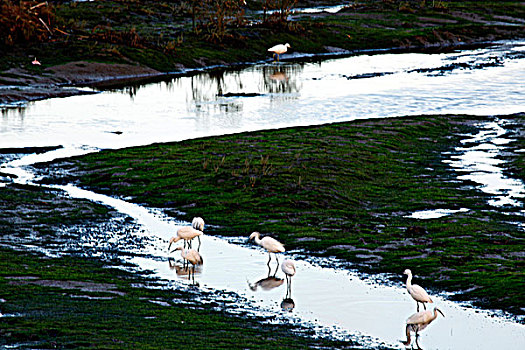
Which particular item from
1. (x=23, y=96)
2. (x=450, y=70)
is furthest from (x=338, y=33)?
(x=23, y=96)

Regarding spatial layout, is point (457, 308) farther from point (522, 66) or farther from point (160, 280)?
point (522, 66)

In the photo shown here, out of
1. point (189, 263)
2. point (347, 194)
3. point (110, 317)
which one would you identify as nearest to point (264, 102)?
point (347, 194)

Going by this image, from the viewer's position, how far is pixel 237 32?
65.9 meters

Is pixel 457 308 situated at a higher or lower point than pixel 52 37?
lower

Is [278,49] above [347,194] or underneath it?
above

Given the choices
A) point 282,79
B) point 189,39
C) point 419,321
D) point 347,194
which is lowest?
point 347,194

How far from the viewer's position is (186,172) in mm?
26438

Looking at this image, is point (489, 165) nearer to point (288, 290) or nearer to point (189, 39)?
point (288, 290)

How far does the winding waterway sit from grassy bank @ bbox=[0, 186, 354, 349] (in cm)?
92

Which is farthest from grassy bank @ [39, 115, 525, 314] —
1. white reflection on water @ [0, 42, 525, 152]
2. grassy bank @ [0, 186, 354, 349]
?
white reflection on water @ [0, 42, 525, 152]

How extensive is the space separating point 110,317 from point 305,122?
25.6 meters

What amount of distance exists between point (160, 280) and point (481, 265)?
6299 mm

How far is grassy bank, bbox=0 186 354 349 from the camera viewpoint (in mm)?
12305

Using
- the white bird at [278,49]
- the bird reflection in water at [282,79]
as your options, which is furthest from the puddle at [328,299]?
the white bird at [278,49]
